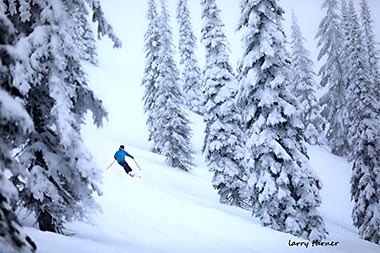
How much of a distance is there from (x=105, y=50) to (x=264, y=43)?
233 feet

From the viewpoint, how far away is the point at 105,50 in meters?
82.8

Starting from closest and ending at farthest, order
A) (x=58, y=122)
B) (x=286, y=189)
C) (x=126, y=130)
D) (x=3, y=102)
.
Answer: (x=3, y=102), (x=58, y=122), (x=286, y=189), (x=126, y=130)

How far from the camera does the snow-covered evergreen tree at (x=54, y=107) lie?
23.2ft

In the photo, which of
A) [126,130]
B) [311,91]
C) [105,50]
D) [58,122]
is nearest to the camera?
[58,122]

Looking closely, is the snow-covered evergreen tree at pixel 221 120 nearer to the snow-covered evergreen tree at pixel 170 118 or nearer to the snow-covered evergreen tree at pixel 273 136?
the snow-covered evergreen tree at pixel 273 136

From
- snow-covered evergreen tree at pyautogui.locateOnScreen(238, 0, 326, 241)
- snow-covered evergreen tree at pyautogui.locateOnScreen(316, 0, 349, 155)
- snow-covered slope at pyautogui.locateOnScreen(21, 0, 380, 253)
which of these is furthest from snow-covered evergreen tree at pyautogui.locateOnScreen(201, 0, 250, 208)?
snow-covered evergreen tree at pyautogui.locateOnScreen(316, 0, 349, 155)

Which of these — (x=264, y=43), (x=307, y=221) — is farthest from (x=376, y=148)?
(x=264, y=43)

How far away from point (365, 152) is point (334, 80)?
21618 mm

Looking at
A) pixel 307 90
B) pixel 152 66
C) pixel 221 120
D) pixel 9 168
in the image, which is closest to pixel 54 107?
pixel 9 168

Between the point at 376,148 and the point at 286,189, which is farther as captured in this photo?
the point at 376,148

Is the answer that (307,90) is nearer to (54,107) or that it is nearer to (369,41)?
(369,41)

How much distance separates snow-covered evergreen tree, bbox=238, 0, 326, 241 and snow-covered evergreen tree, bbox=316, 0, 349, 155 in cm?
2638

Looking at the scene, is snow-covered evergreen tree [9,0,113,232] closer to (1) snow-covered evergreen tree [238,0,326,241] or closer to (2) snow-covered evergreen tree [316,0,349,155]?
(1) snow-covered evergreen tree [238,0,326,241]

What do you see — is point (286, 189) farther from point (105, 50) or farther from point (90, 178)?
point (105, 50)
